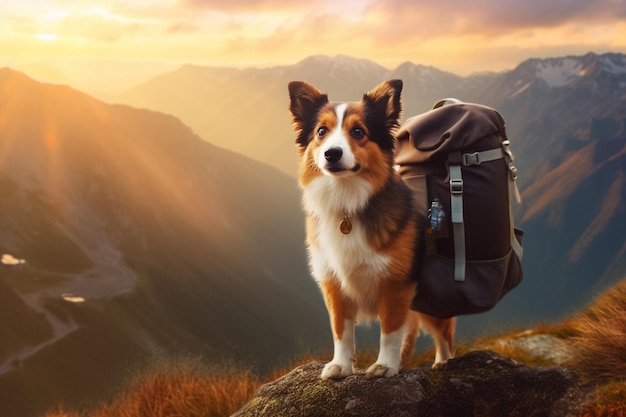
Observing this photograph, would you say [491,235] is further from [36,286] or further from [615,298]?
[36,286]

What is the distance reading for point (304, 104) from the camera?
588 centimetres

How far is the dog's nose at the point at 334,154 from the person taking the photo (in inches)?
203

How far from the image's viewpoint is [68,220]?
149 meters

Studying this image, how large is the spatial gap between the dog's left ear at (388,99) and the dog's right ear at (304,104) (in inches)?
18.0

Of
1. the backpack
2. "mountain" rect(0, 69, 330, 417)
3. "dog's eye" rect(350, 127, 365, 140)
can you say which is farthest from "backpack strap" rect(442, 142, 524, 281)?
"mountain" rect(0, 69, 330, 417)

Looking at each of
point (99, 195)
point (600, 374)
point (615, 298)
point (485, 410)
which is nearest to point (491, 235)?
point (485, 410)

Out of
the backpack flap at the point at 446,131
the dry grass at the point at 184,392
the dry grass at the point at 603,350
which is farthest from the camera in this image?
the dry grass at the point at 184,392

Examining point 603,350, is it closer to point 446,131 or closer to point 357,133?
point 446,131

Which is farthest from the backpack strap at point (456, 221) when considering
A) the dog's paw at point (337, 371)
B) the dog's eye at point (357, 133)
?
the dog's paw at point (337, 371)

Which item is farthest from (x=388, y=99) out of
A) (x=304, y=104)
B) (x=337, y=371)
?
(x=337, y=371)

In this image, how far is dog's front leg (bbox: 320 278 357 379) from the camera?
6.11 meters

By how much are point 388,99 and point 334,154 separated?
0.90 m

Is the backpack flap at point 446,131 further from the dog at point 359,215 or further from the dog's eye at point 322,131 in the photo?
the dog's eye at point 322,131

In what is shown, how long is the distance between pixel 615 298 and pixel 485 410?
4.51 metres
